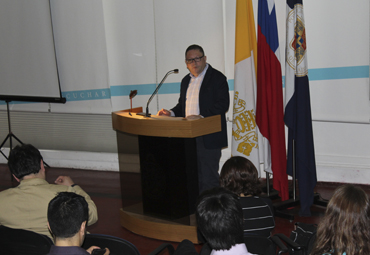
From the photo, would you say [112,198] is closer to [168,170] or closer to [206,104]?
[168,170]

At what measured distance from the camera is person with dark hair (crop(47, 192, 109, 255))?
5.41ft

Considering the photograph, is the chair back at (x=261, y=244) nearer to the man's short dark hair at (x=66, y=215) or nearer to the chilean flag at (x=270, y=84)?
the man's short dark hair at (x=66, y=215)

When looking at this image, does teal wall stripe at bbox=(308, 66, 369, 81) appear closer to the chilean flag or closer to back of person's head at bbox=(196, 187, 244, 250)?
the chilean flag

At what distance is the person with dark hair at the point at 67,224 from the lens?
1.65 meters

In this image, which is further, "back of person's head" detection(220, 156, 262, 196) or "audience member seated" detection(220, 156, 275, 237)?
"back of person's head" detection(220, 156, 262, 196)

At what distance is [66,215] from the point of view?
5.55 feet

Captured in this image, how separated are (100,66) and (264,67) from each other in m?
2.90

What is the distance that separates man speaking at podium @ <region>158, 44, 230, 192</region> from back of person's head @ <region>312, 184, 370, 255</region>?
1.99m

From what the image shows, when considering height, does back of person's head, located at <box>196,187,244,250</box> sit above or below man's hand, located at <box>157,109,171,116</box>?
below

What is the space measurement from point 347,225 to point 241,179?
34.2 inches

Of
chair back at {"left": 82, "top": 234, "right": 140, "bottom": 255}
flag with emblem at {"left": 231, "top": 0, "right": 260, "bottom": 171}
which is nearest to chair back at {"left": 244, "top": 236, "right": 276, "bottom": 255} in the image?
chair back at {"left": 82, "top": 234, "right": 140, "bottom": 255}

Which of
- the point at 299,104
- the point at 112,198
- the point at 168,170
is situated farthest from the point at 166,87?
the point at 168,170

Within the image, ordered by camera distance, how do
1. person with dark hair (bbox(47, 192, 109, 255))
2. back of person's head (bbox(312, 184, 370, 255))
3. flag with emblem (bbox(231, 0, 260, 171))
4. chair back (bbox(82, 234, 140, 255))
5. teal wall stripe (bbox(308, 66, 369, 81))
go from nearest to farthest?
1. back of person's head (bbox(312, 184, 370, 255))
2. person with dark hair (bbox(47, 192, 109, 255))
3. chair back (bbox(82, 234, 140, 255))
4. flag with emblem (bbox(231, 0, 260, 171))
5. teal wall stripe (bbox(308, 66, 369, 81))

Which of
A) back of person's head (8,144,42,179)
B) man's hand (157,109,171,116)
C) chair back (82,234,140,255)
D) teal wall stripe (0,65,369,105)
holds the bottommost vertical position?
chair back (82,234,140,255)
